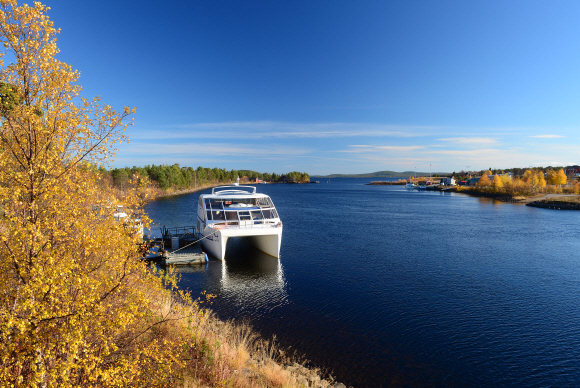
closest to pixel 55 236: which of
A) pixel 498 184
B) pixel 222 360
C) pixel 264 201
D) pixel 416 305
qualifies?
pixel 222 360

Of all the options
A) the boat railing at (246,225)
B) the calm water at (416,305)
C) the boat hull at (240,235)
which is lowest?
the calm water at (416,305)

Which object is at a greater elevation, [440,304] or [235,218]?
[235,218]

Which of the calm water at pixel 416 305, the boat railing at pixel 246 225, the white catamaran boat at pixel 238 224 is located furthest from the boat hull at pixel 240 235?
the calm water at pixel 416 305

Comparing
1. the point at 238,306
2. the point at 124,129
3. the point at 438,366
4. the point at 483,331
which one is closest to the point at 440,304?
the point at 483,331

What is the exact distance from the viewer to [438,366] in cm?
1314

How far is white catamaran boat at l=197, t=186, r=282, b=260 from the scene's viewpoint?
2623 centimetres

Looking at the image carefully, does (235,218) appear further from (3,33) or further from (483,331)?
(3,33)

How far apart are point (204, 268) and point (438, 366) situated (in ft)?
60.2

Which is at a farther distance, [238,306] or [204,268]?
[204,268]

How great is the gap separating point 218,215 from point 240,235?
11.7 ft

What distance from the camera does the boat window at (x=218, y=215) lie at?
28.0 m

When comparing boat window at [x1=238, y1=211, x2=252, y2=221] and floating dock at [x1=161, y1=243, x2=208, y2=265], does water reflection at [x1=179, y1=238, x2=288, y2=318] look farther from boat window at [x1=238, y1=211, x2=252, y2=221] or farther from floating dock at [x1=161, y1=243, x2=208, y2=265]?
boat window at [x1=238, y1=211, x2=252, y2=221]

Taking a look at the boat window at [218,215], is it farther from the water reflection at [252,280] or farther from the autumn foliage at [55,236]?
the autumn foliage at [55,236]

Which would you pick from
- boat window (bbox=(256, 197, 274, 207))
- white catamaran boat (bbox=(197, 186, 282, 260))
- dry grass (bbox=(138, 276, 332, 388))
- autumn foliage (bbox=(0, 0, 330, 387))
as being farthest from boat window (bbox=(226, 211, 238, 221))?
autumn foliage (bbox=(0, 0, 330, 387))
